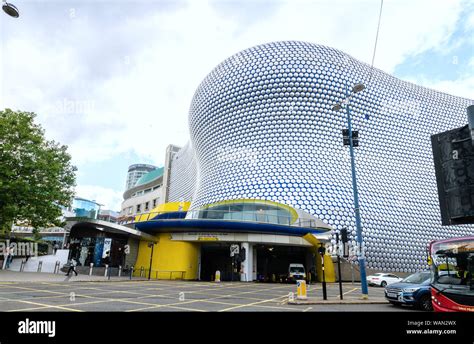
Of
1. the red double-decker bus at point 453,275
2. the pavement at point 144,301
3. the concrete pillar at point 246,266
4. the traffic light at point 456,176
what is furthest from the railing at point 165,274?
the traffic light at point 456,176

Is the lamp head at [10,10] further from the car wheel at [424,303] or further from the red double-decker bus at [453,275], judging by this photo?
the car wheel at [424,303]

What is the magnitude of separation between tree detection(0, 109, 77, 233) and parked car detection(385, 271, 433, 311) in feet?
74.0

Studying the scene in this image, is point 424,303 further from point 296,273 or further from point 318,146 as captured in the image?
point 318,146

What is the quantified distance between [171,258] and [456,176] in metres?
25.5

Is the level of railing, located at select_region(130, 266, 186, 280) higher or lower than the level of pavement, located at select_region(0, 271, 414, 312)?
lower

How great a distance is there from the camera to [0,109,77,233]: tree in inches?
826

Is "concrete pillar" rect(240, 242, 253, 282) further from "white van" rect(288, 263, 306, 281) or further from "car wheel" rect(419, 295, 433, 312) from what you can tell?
"car wheel" rect(419, 295, 433, 312)

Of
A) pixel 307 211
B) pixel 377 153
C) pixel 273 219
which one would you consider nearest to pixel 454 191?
pixel 273 219

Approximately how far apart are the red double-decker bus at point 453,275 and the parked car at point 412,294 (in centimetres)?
271

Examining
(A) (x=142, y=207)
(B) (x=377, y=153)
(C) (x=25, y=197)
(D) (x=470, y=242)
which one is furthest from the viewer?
(A) (x=142, y=207)

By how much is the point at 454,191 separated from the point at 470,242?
3.30m

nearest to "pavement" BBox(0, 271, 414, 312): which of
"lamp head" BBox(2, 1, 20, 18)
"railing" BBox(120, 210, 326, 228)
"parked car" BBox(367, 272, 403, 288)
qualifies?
"lamp head" BBox(2, 1, 20, 18)
